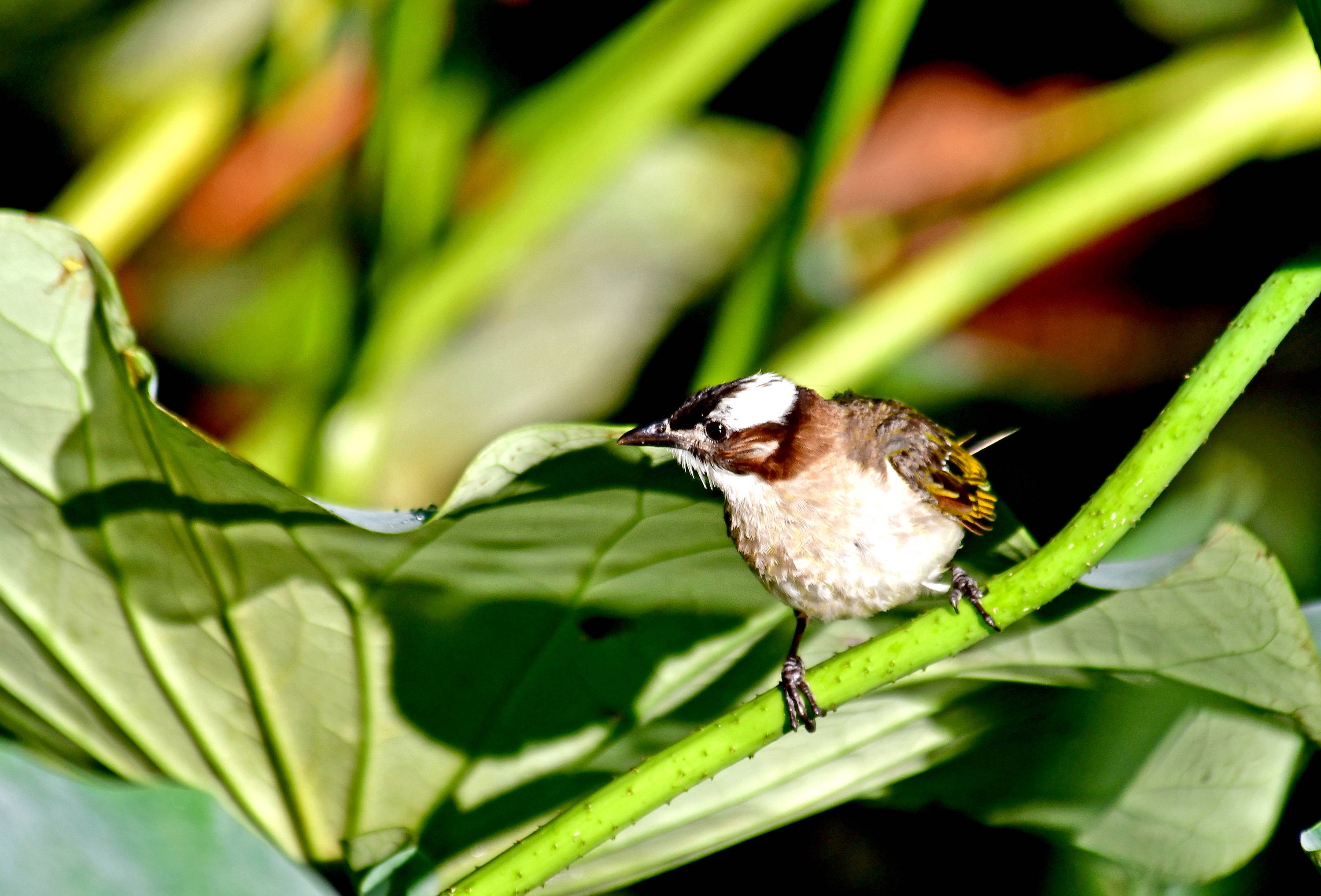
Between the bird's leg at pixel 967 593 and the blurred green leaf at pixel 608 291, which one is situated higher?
the bird's leg at pixel 967 593

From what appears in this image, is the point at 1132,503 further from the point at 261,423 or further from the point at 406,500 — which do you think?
the point at 406,500

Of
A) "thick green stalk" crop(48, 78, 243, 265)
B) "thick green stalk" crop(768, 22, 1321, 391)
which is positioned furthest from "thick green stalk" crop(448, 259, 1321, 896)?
"thick green stalk" crop(48, 78, 243, 265)

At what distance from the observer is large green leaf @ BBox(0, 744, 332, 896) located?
1.76ft

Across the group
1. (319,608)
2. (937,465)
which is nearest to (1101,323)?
(937,465)

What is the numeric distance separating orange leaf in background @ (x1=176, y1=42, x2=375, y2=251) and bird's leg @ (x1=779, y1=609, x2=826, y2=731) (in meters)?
1.33

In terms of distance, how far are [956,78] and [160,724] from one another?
167cm

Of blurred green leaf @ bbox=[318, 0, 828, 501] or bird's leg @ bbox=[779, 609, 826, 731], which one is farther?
blurred green leaf @ bbox=[318, 0, 828, 501]

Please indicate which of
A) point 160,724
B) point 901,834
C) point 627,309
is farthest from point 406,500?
point 160,724

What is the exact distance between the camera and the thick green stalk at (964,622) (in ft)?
1.85

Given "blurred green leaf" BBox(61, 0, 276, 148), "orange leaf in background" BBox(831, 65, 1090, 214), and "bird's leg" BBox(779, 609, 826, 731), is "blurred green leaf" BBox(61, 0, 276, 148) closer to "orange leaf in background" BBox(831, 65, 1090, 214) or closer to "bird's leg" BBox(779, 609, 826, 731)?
"orange leaf in background" BBox(831, 65, 1090, 214)

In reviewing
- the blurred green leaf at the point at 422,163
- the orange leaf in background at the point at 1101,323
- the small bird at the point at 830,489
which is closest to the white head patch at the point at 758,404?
the small bird at the point at 830,489

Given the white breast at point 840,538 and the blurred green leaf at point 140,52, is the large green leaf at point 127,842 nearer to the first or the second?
the white breast at point 840,538

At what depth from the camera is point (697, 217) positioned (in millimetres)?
2008

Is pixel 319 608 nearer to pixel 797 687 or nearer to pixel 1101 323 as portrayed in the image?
pixel 797 687
